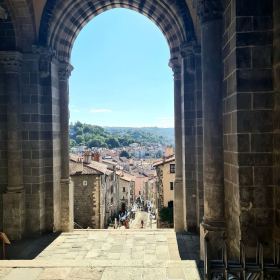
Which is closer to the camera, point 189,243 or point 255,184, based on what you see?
point 255,184

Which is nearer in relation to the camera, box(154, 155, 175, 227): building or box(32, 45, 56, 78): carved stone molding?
box(32, 45, 56, 78): carved stone molding

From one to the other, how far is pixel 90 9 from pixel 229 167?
6861mm

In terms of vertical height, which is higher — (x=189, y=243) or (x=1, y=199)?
(x=1, y=199)

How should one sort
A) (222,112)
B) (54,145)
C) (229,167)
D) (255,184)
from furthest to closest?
1. (54,145)
2. (222,112)
3. (229,167)
4. (255,184)

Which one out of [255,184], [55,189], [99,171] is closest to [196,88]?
[255,184]

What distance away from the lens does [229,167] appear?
4238mm

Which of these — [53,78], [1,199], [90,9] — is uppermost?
[90,9]

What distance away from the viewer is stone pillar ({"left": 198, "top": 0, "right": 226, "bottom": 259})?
4496 millimetres

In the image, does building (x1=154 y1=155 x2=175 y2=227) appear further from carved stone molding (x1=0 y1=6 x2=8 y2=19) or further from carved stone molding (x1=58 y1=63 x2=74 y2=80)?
carved stone molding (x1=0 y1=6 x2=8 y2=19)

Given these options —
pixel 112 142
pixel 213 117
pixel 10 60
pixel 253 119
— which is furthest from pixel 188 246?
pixel 112 142

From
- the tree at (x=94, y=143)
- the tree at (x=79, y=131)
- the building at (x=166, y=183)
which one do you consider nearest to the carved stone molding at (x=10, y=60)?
the building at (x=166, y=183)

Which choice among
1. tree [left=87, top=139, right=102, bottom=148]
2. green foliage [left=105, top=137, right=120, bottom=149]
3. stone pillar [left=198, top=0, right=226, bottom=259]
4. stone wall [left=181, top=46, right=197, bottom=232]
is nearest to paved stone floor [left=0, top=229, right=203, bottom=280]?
stone wall [left=181, top=46, right=197, bottom=232]

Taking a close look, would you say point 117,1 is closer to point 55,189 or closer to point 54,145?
point 54,145

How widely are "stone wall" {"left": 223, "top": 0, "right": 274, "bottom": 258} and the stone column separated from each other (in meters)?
3.86
